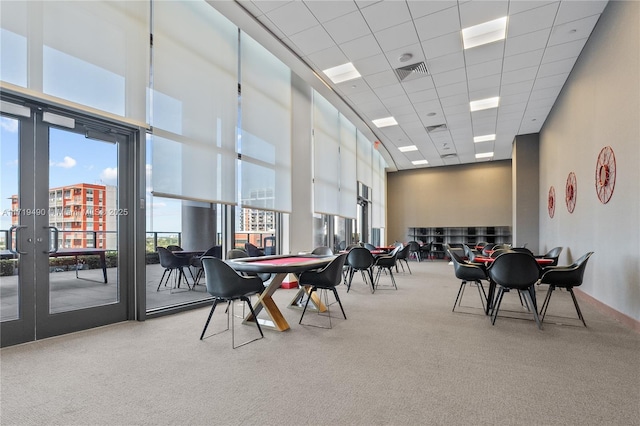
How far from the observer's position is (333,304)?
5211 mm

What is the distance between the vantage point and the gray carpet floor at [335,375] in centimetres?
209

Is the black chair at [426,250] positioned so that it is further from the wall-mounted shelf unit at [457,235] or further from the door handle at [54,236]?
the door handle at [54,236]

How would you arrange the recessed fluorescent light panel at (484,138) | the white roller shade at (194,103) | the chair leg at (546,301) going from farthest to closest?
the recessed fluorescent light panel at (484,138), the chair leg at (546,301), the white roller shade at (194,103)

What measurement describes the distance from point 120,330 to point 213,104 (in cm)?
331

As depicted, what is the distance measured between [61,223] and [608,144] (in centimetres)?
708

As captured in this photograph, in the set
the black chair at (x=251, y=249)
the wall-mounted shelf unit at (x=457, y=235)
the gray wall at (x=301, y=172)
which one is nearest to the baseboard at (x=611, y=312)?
the gray wall at (x=301, y=172)

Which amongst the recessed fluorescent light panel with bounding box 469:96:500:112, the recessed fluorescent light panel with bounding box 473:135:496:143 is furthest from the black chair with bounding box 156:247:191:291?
the recessed fluorescent light panel with bounding box 473:135:496:143

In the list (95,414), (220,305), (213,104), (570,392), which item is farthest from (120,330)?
(570,392)

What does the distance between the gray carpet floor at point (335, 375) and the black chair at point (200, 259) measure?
1439 mm

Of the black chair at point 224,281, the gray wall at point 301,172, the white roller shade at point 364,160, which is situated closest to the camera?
the black chair at point 224,281

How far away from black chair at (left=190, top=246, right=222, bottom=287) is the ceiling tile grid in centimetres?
362

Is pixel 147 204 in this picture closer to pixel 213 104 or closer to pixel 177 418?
pixel 213 104

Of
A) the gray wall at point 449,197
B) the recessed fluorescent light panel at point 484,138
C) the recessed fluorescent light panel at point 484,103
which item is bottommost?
the gray wall at point 449,197

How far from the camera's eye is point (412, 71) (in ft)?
19.9
